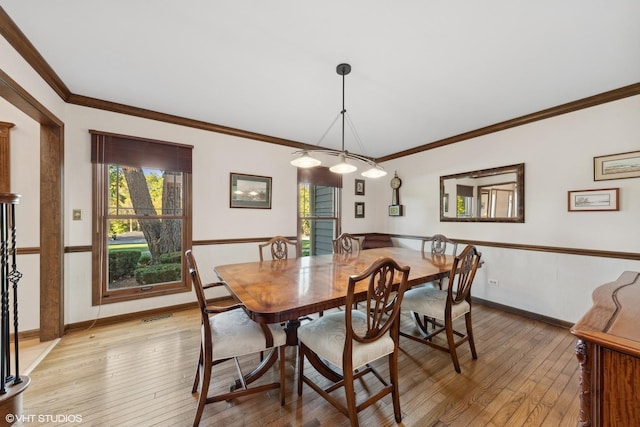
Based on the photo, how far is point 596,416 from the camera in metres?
0.92

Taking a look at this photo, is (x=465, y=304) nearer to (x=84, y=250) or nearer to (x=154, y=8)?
(x=154, y=8)

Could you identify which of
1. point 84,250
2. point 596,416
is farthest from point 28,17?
point 596,416

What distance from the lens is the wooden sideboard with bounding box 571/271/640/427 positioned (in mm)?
852

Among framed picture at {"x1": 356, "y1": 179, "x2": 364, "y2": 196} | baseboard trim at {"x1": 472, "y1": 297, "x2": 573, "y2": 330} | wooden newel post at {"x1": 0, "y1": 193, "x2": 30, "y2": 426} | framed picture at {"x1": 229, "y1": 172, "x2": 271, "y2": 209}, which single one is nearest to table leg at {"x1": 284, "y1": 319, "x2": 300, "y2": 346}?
wooden newel post at {"x1": 0, "y1": 193, "x2": 30, "y2": 426}

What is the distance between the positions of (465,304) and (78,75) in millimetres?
4074

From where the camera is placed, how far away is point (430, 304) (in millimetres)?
2215

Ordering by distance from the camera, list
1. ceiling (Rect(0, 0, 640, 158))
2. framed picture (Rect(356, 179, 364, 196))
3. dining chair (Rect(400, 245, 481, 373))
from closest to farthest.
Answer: ceiling (Rect(0, 0, 640, 158)) → dining chair (Rect(400, 245, 481, 373)) → framed picture (Rect(356, 179, 364, 196))

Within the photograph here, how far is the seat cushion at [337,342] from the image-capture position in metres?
1.51

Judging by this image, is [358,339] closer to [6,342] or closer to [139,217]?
[6,342]

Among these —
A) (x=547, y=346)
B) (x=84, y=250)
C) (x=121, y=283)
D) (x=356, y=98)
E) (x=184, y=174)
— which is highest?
(x=356, y=98)

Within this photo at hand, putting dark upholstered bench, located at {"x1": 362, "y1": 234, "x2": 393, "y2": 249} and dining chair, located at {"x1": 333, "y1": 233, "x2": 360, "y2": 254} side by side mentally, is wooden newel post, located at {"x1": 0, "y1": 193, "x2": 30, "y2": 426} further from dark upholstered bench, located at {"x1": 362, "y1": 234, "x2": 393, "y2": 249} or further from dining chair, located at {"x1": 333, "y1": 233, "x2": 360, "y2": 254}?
dark upholstered bench, located at {"x1": 362, "y1": 234, "x2": 393, "y2": 249}

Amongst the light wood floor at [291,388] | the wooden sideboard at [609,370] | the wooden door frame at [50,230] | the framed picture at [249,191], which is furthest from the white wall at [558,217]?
the wooden door frame at [50,230]

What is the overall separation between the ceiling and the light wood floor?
99.4 inches

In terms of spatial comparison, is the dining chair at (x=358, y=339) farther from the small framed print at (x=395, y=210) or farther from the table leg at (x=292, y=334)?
the small framed print at (x=395, y=210)
